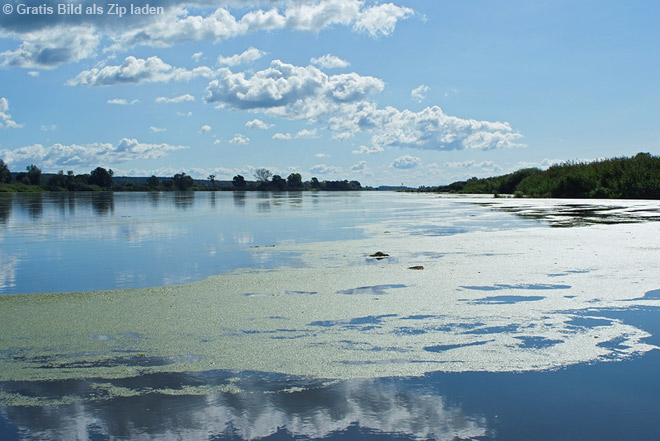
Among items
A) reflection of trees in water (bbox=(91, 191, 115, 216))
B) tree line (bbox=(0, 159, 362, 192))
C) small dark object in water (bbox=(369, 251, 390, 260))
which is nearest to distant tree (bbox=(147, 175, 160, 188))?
tree line (bbox=(0, 159, 362, 192))

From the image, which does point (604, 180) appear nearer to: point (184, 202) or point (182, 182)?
point (184, 202)

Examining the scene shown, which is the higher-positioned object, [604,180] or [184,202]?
[604,180]

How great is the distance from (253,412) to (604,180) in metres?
42.4

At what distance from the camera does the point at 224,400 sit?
3387 mm

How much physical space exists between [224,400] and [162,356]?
43.1 inches

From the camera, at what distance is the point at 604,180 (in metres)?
39.7

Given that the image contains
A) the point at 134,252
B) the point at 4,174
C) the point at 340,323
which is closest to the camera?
the point at 340,323

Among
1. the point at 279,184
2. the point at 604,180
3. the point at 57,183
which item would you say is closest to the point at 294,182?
the point at 279,184

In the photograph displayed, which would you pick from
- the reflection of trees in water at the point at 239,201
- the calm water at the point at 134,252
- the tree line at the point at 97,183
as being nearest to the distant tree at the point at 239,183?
the tree line at the point at 97,183

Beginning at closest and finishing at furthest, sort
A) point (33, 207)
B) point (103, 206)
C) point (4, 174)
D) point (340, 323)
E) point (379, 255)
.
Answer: point (340, 323) < point (379, 255) < point (33, 207) < point (103, 206) < point (4, 174)

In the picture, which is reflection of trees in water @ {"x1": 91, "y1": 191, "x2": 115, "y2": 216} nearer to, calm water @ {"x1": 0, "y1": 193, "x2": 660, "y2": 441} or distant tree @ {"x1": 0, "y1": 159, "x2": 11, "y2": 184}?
calm water @ {"x1": 0, "y1": 193, "x2": 660, "y2": 441}

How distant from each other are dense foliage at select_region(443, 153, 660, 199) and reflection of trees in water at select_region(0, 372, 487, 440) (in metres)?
38.6

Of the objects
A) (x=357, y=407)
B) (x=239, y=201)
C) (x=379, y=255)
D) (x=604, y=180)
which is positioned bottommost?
(x=357, y=407)

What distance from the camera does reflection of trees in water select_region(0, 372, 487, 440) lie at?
116 inches
